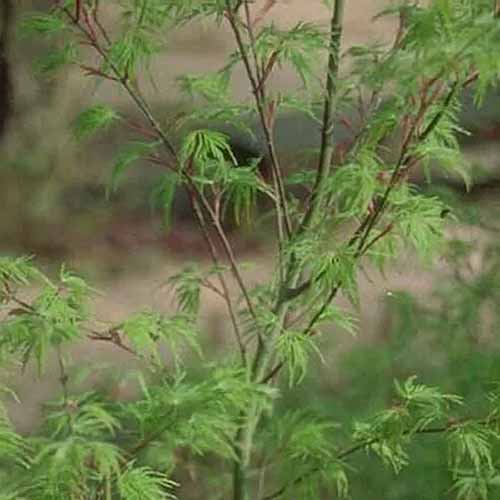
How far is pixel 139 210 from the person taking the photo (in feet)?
10.9

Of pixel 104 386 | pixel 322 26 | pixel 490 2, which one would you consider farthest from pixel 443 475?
pixel 490 2

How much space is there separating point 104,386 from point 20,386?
0.92 metres

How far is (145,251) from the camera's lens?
3365 mm

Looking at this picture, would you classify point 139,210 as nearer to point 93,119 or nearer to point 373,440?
point 93,119

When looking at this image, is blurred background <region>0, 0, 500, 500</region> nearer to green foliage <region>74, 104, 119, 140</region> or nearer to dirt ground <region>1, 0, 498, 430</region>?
dirt ground <region>1, 0, 498, 430</region>

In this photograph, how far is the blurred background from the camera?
270cm

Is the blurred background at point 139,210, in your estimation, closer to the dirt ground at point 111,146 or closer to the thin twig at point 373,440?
the dirt ground at point 111,146

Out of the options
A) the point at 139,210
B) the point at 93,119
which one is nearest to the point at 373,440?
the point at 93,119

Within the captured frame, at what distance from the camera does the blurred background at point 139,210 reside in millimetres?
2695

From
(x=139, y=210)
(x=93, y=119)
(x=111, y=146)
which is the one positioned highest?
(x=93, y=119)

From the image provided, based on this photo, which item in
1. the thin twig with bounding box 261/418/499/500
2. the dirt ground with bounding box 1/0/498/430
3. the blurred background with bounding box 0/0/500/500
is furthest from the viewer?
the dirt ground with bounding box 1/0/498/430

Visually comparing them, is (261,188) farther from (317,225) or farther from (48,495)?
(48,495)

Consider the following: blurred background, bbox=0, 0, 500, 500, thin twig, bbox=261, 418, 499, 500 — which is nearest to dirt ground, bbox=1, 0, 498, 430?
blurred background, bbox=0, 0, 500, 500

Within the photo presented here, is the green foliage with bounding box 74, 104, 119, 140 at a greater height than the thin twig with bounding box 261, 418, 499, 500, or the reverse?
the green foliage with bounding box 74, 104, 119, 140
